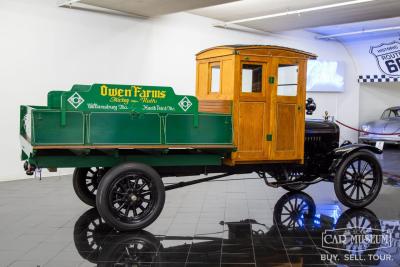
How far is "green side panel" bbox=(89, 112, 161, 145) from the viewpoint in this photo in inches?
184

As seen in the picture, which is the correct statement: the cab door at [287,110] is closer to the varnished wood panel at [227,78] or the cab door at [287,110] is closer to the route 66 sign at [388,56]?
the varnished wood panel at [227,78]

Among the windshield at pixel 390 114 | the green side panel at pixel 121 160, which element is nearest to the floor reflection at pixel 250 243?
the green side panel at pixel 121 160

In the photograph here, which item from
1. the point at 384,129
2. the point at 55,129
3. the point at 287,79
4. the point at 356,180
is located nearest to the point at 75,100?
the point at 55,129

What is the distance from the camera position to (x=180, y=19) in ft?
35.6

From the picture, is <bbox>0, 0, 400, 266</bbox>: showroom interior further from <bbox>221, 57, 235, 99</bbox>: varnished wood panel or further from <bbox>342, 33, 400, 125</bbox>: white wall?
<bbox>342, 33, 400, 125</bbox>: white wall

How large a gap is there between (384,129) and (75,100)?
11985 millimetres

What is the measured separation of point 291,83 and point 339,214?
5.77ft

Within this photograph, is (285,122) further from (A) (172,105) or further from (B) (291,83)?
(A) (172,105)

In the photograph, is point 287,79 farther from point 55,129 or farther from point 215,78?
point 55,129

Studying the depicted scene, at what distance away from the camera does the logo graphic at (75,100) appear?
4.59m

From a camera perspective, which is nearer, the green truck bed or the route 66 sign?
the green truck bed

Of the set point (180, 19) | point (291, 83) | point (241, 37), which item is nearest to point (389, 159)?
point (241, 37)

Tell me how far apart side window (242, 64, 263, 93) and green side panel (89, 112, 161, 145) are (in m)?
1.25

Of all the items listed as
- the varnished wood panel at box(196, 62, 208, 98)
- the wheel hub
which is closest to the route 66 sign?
the varnished wood panel at box(196, 62, 208, 98)
